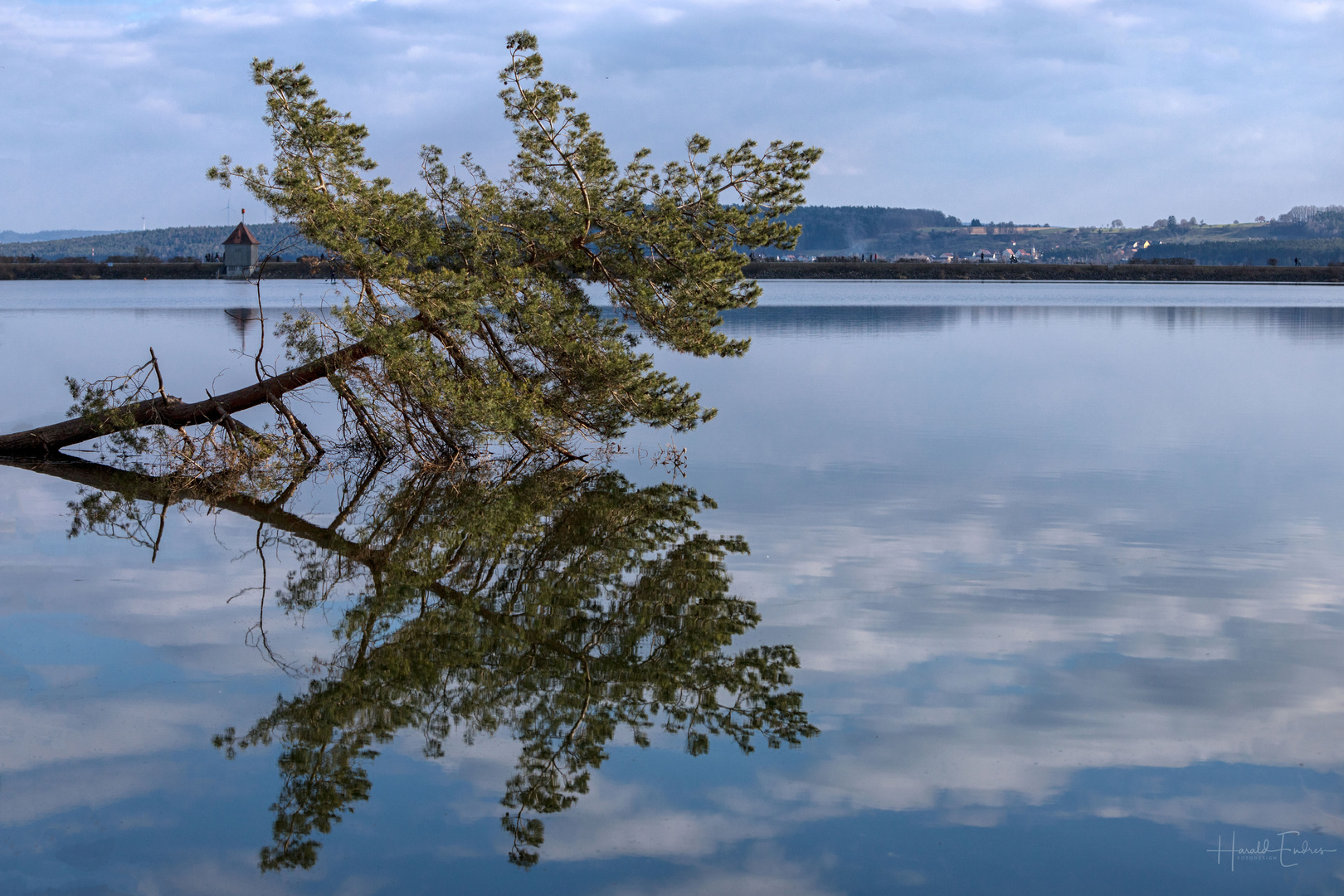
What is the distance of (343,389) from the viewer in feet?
52.1

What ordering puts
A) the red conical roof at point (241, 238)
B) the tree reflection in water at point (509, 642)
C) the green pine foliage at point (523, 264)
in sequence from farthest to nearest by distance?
the red conical roof at point (241, 238) < the green pine foliage at point (523, 264) < the tree reflection in water at point (509, 642)

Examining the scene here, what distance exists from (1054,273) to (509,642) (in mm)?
149493

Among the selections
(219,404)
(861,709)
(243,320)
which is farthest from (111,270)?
(861,709)

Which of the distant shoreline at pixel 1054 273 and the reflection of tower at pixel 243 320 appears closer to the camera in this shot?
the reflection of tower at pixel 243 320

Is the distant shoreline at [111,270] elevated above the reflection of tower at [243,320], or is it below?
above

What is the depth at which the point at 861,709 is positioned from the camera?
23.1 feet

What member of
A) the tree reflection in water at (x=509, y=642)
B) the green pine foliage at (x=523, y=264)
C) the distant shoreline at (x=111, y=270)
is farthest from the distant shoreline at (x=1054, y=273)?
the tree reflection in water at (x=509, y=642)

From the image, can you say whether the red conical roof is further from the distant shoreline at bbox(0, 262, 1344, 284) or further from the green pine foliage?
the green pine foliage

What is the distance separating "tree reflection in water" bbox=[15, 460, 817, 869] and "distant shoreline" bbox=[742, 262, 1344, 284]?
128182 millimetres

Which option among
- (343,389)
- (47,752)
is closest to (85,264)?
(343,389)

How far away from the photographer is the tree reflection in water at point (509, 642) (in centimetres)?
634

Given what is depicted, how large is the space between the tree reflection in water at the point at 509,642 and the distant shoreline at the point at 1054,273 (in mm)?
128182

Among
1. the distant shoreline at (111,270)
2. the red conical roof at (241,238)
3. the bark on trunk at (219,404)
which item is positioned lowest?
the bark on trunk at (219,404)

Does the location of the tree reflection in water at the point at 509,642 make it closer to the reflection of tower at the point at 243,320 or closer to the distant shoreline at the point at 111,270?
the reflection of tower at the point at 243,320
